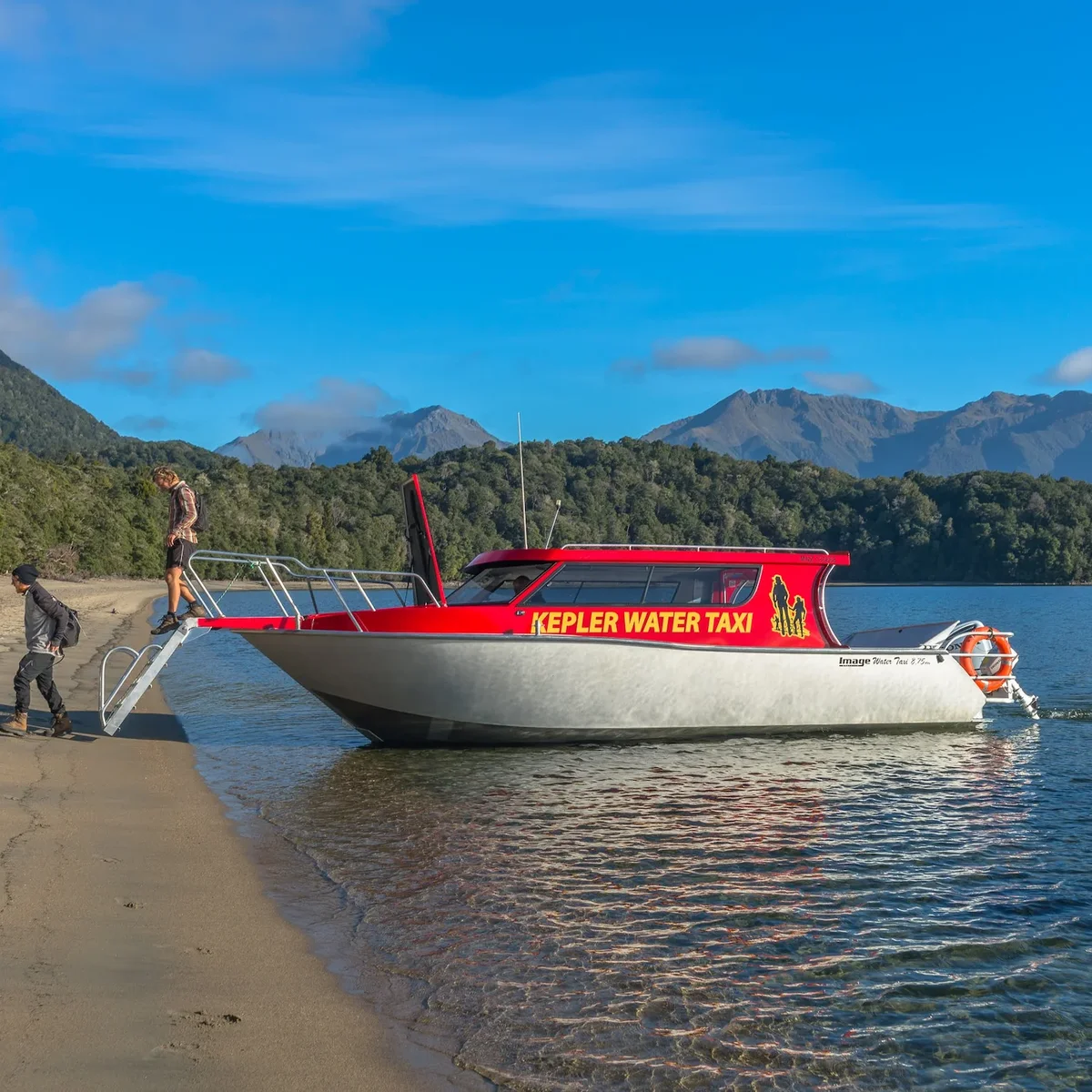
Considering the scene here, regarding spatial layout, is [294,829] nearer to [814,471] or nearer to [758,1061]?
[758,1061]

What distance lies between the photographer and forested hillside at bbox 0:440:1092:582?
117938mm

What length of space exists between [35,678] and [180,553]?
2.02 meters

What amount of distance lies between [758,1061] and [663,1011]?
631 millimetres

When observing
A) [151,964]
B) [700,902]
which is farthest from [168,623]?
[700,902]

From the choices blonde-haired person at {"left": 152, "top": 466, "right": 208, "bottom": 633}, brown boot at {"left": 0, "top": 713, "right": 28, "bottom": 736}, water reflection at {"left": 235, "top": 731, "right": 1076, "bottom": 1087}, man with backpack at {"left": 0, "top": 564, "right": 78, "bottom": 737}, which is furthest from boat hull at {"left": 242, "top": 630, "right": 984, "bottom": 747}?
brown boot at {"left": 0, "top": 713, "right": 28, "bottom": 736}

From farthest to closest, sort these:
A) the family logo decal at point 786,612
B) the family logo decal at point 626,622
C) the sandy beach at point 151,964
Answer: the family logo decal at point 786,612 < the family logo decal at point 626,622 < the sandy beach at point 151,964

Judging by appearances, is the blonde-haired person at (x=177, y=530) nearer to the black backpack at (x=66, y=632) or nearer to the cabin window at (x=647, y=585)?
A: the black backpack at (x=66, y=632)

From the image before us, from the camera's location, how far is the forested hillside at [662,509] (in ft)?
387

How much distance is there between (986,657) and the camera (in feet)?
51.0

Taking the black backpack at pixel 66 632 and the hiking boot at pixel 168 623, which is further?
the hiking boot at pixel 168 623

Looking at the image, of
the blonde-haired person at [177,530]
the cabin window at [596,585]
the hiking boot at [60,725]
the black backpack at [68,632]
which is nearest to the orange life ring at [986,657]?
the cabin window at [596,585]

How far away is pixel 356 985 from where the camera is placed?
218 inches

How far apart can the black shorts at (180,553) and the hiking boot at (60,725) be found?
7.30ft

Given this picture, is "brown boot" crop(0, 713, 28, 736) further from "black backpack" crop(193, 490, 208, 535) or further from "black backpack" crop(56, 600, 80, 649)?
"black backpack" crop(193, 490, 208, 535)
